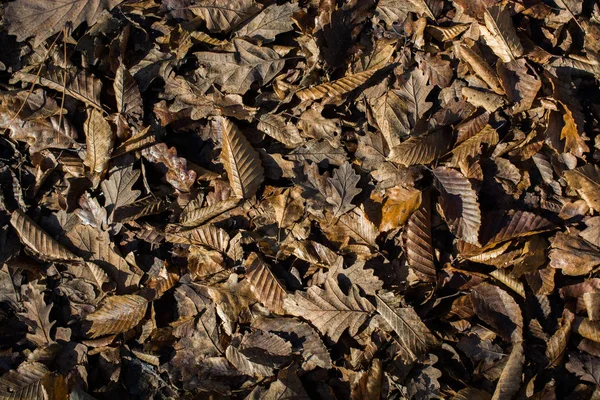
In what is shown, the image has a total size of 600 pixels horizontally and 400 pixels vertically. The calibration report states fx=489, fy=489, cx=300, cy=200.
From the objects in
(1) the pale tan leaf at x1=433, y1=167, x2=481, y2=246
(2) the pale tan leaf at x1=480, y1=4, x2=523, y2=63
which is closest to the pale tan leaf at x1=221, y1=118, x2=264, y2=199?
(1) the pale tan leaf at x1=433, y1=167, x2=481, y2=246

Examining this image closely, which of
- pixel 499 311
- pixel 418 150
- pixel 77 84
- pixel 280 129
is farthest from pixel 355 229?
pixel 77 84

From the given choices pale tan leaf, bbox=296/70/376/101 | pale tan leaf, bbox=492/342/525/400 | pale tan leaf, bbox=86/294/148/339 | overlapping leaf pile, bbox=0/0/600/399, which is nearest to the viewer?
pale tan leaf, bbox=492/342/525/400

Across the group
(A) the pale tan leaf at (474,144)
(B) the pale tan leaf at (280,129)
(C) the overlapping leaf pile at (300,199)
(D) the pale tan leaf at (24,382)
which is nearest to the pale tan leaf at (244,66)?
(C) the overlapping leaf pile at (300,199)

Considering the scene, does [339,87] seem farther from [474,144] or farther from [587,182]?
[587,182]

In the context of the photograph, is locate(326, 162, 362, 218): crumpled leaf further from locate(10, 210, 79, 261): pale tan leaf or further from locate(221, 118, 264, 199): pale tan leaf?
locate(10, 210, 79, 261): pale tan leaf

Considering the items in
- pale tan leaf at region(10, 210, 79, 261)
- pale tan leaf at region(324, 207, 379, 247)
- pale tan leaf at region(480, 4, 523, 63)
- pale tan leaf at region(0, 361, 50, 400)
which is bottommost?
pale tan leaf at region(0, 361, 50, 400)

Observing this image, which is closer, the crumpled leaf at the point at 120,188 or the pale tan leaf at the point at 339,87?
the pale tan leaf at the point at 339,87

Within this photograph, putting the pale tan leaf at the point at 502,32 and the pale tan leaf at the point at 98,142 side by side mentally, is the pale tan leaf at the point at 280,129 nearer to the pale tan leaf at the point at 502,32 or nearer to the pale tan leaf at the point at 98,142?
the pale tan leaf at the point at 98,142

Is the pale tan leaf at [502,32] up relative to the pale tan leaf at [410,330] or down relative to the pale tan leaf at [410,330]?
up
